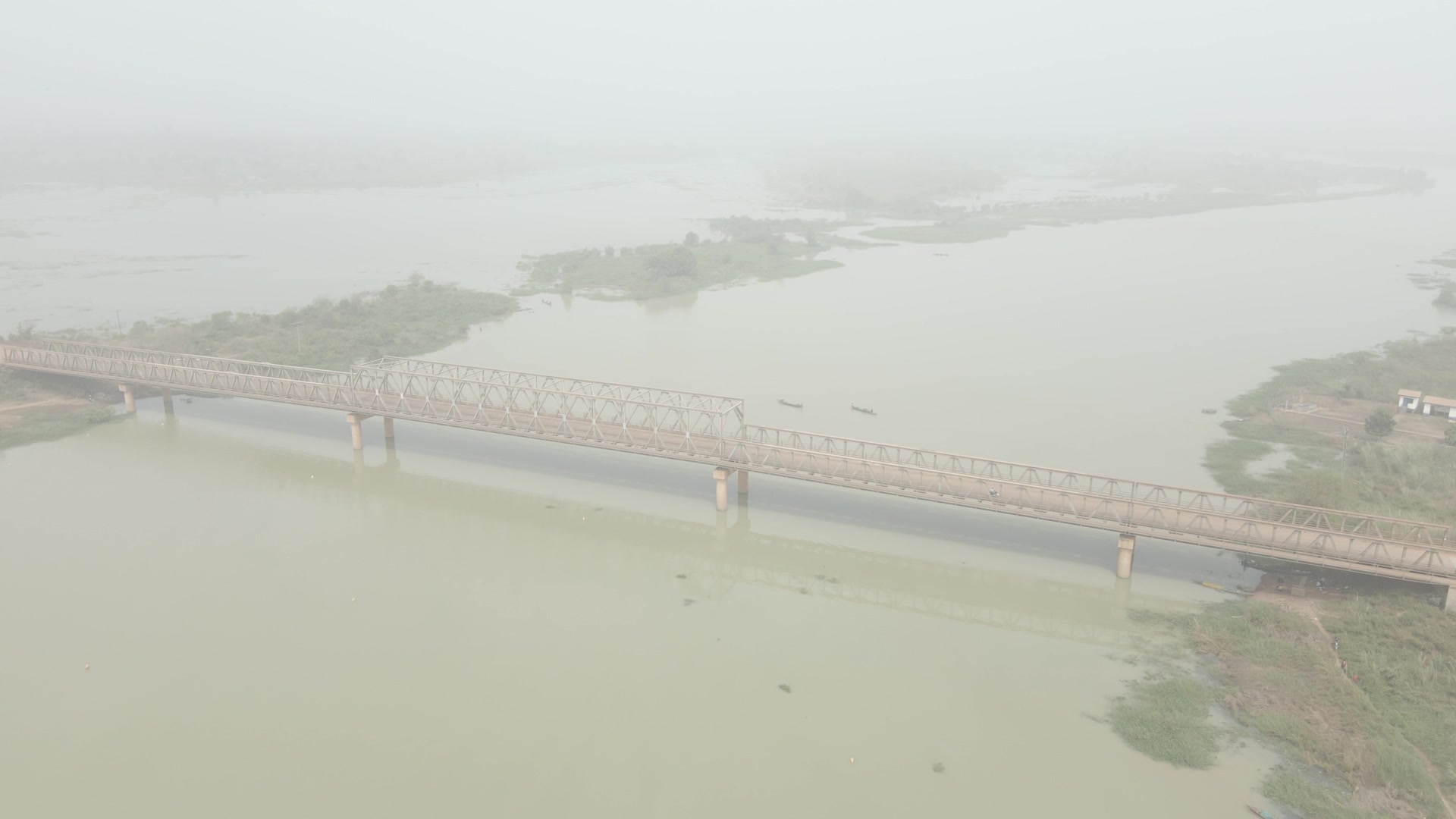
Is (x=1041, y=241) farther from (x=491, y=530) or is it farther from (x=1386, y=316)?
(x=491, y=530)

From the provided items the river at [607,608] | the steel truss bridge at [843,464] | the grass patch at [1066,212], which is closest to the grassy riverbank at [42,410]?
the steel truss bridge at [843,464]

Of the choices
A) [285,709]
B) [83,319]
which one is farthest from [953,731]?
[83,319]

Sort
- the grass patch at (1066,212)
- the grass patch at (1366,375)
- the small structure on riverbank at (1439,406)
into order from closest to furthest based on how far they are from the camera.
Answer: the small structure on riverbank at (1439,406) → the grass patch at (1366,375) → the grass patch at (1066,212)

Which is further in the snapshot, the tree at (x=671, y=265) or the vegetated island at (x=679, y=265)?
the tree at (x=671, y=265)

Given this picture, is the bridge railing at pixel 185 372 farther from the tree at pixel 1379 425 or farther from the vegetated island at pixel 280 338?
the tree at pixel 1379 425

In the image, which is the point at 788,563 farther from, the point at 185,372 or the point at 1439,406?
the point at 1439,406
